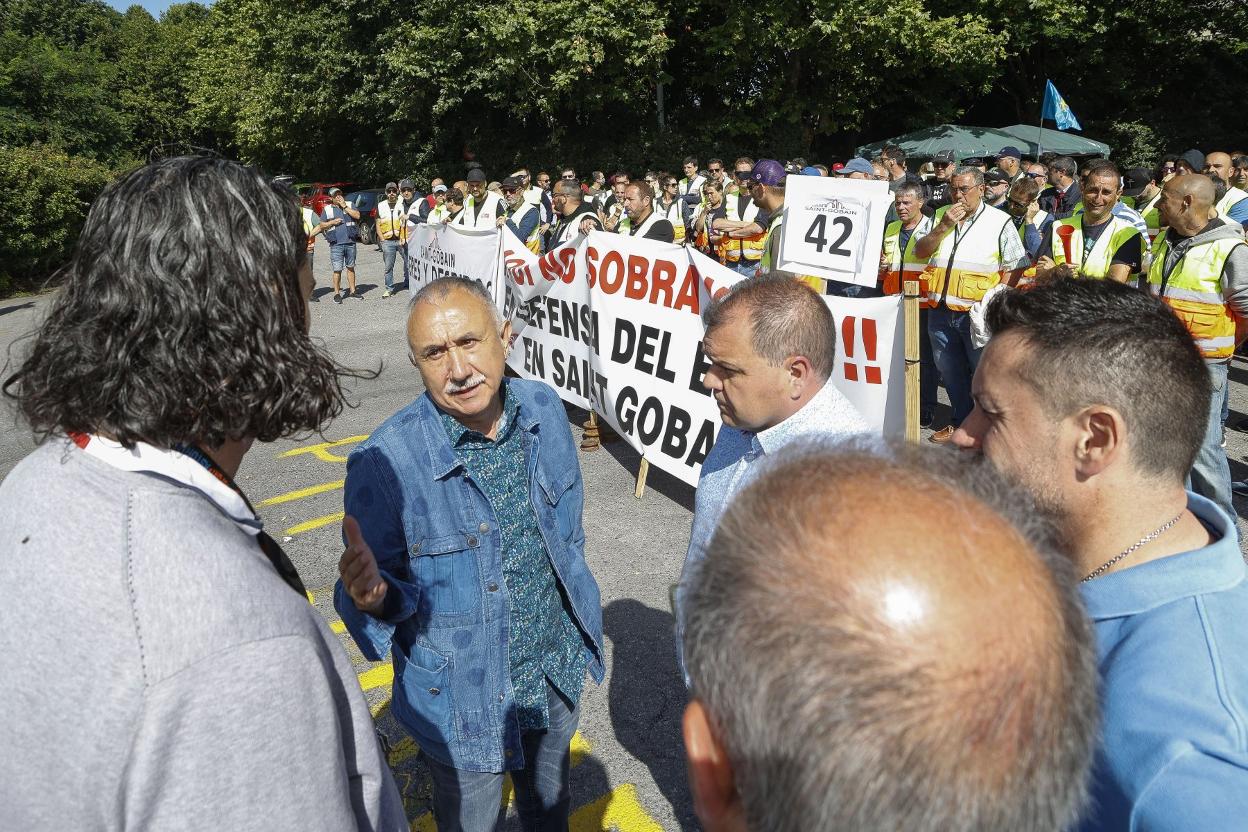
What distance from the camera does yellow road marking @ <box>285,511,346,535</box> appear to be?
5.37 metres

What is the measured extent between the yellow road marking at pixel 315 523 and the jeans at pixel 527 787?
3421 millimetres

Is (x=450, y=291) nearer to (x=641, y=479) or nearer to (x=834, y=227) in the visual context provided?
(x=641, y=479)

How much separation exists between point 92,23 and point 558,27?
4168cm

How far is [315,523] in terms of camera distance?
216 inches

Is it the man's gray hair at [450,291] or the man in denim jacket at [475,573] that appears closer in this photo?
the man in denim jacket at [475,573]

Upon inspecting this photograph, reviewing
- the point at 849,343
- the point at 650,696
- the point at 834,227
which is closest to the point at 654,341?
the point at 849,343

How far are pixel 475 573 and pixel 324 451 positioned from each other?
17.0ft

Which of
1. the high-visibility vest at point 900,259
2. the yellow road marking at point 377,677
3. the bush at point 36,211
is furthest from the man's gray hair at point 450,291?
the bush at point 36,211

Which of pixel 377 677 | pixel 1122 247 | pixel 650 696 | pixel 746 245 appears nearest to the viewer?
pixel 650 696

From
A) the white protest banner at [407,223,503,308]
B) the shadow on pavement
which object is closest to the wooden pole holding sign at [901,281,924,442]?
the shadow on pavement

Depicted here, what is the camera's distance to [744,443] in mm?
2338

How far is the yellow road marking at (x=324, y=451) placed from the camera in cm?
675

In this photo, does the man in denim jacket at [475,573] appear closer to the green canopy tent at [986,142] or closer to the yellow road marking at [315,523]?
the yellow road marking at [315,523]

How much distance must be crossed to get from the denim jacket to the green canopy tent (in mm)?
20203
